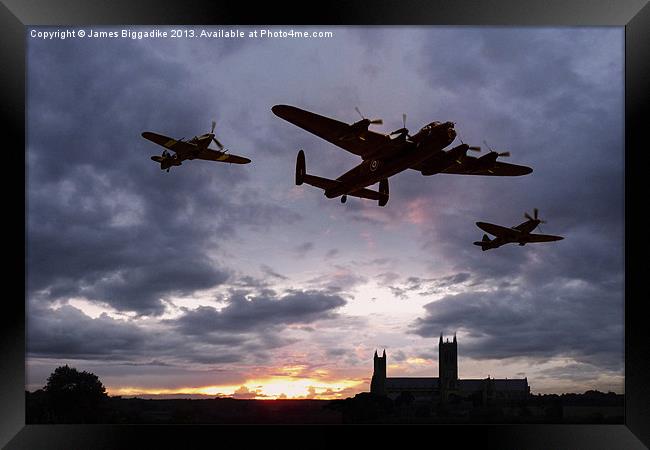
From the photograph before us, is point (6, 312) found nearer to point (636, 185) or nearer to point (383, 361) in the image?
point (636, 185)

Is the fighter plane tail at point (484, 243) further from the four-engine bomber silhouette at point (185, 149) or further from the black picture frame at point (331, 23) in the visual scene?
the black picture frame at point (331, 23)

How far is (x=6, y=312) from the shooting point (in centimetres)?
1281

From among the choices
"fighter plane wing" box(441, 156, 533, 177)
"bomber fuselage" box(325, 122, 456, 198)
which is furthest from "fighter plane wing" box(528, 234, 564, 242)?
"bomber fuselage" box(325, 122, 456, 198)

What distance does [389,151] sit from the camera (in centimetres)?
2259

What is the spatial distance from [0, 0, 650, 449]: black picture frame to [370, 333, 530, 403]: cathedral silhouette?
114929mm

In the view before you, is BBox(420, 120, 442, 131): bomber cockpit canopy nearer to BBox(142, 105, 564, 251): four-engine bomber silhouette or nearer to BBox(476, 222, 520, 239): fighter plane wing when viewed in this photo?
BBox(142, 105, 564, 251): four-engine bomber silhouette

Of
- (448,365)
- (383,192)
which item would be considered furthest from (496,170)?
(448,365)

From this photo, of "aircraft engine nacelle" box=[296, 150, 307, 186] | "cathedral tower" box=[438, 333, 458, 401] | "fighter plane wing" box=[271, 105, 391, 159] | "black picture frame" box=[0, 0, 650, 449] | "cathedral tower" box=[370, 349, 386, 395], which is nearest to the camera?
"black picture frame" box=[0, 0, 650, 449]

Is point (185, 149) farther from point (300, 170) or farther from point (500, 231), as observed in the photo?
point (500, 231)

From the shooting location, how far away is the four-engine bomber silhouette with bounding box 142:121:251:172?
98.2 feet

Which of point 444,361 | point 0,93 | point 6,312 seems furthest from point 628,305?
point 444,361

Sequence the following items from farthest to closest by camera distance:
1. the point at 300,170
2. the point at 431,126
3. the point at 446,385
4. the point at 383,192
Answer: the point at 446,385, the point at 383,192, the point at 300,170, the point at 431,126

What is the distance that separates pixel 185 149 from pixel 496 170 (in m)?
14.8

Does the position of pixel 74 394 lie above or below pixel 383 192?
below
